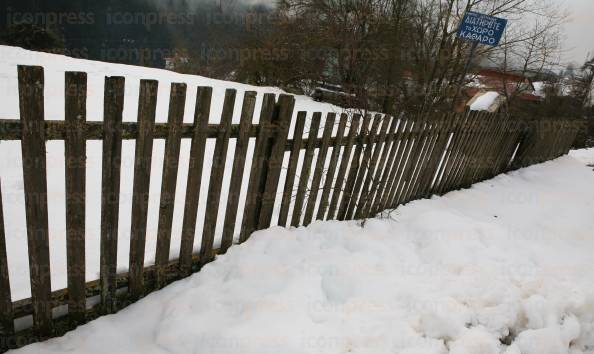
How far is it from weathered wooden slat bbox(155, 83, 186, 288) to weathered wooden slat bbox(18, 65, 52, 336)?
64 cm

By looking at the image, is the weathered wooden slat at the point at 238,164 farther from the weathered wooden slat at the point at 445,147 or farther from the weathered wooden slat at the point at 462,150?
the weathered wooden slat at the point at 462,150

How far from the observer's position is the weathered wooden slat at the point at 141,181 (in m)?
2.03

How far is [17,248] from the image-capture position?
259 cm

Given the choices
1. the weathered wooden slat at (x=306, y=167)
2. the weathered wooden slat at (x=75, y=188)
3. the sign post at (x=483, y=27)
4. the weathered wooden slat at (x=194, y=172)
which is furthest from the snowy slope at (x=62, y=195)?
the sign post at (x=483, y=27)

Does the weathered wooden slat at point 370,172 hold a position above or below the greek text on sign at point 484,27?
below

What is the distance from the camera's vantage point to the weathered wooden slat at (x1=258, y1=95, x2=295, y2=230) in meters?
2.80

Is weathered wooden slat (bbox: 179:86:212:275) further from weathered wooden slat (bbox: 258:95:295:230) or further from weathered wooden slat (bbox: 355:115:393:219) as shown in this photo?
weathered wooden slat (bbox: 355:115:393:219)

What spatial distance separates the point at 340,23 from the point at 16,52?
12195mm

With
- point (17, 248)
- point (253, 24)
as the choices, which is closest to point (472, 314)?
point (17, 248)

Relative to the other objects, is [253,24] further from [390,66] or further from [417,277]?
[417,277]

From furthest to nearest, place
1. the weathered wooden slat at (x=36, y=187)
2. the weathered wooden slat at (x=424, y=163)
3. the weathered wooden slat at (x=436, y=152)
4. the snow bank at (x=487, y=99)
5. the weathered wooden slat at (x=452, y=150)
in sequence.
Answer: the snow bank at (x=487, y=99), the weathered wooden slat at (x=452, y=150), the weathered wooden slat at (x=436, y=152), the weathered wooden slat at (x=424, y=163), the weathered wooden slat at (x=36, y=187)

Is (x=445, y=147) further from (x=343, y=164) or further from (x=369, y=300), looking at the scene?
(x=369, y=300)

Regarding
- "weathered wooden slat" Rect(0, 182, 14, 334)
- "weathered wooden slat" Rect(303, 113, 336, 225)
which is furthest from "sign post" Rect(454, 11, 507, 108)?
"weathered wooden slat" Rect(0, 182, 14, 334)

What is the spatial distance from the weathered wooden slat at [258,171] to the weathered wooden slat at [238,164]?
0.11 meters
